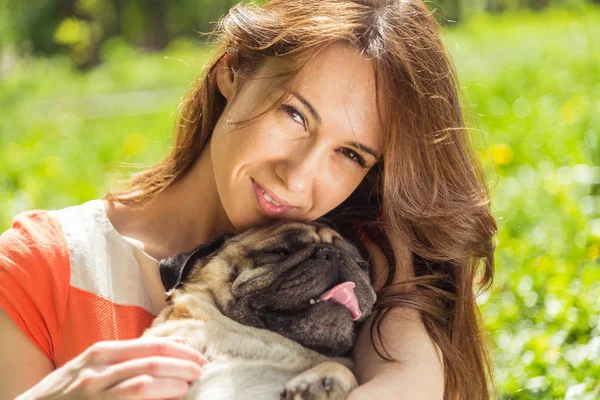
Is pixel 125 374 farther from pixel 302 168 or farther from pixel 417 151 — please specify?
pixel 417 151

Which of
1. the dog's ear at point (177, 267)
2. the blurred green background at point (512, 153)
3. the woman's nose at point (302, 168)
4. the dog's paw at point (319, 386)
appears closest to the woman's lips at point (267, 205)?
the woman's nose at point (302, 168)

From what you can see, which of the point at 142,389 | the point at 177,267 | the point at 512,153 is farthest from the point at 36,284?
the point at 512,153

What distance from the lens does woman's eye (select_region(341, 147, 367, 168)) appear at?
2.54 meters

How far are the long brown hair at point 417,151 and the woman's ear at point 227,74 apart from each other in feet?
0.10

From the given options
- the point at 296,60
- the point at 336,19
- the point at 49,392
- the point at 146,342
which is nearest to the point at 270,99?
the point at 296,60

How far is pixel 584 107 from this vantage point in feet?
19.0

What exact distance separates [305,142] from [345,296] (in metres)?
0.52

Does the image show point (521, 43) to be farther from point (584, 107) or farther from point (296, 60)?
point (296, 60)

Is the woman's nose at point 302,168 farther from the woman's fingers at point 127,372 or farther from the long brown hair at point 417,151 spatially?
the woman's fingers at point 127,372

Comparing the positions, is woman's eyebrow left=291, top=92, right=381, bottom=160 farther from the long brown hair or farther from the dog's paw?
the dog's paw

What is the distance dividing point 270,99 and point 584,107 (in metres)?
4.07

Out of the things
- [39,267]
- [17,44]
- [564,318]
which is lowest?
[17,44]

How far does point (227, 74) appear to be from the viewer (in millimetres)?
2787

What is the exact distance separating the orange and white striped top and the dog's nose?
1.98ft
